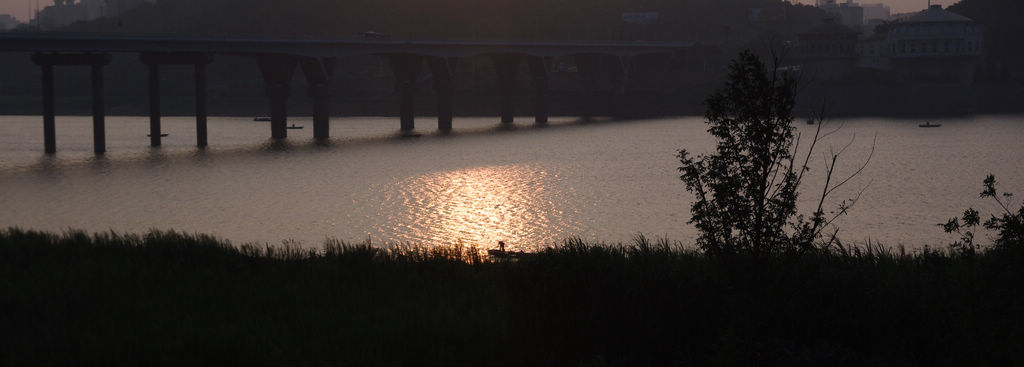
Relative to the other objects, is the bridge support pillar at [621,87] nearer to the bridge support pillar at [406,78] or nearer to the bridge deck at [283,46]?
the bridge deck at [283,46]

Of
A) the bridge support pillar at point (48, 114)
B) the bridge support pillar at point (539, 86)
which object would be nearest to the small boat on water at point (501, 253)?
the bridge support pillar at point (48, 114)

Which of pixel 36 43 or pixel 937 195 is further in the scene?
pixel 36 43

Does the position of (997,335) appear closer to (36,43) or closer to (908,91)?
(36,43)

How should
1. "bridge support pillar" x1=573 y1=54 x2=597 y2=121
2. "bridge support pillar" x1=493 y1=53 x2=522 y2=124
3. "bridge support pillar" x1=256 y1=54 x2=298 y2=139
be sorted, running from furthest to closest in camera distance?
1. "bridge support pillar" x1=573 y1=54 x2=597 y2=121
2. "bridge support pillar" x1=493 y1=53 x2=522 y2=124
3. "bridge support pillar" x1=256 y1=54 x2=298 y2=139

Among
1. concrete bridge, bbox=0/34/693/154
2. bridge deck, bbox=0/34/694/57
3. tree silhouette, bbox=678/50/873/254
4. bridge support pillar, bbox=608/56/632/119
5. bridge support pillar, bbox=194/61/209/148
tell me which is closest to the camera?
tree silhouette, bbox=678/50/873/254

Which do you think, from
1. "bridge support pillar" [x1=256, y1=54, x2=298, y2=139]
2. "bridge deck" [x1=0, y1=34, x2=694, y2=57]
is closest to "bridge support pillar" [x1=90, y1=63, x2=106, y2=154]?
"bridge deck" [x1=0, y1=34, x2=694, y2=57]

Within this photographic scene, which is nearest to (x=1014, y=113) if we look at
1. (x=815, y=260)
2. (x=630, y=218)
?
(x=630, y=218)

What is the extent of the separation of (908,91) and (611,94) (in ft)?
169

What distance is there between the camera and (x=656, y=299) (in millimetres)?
18078

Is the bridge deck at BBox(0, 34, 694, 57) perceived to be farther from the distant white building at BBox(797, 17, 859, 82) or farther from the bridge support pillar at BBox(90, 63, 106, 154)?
the distant white building at BBox(797, 17, 859, 82)

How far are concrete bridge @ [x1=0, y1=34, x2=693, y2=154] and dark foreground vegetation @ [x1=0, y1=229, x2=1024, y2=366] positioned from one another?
73.1m

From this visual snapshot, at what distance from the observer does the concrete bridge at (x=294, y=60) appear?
94500 mm

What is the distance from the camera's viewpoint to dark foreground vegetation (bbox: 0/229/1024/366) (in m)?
16.6

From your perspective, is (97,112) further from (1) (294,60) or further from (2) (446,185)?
(2) (446,185)
